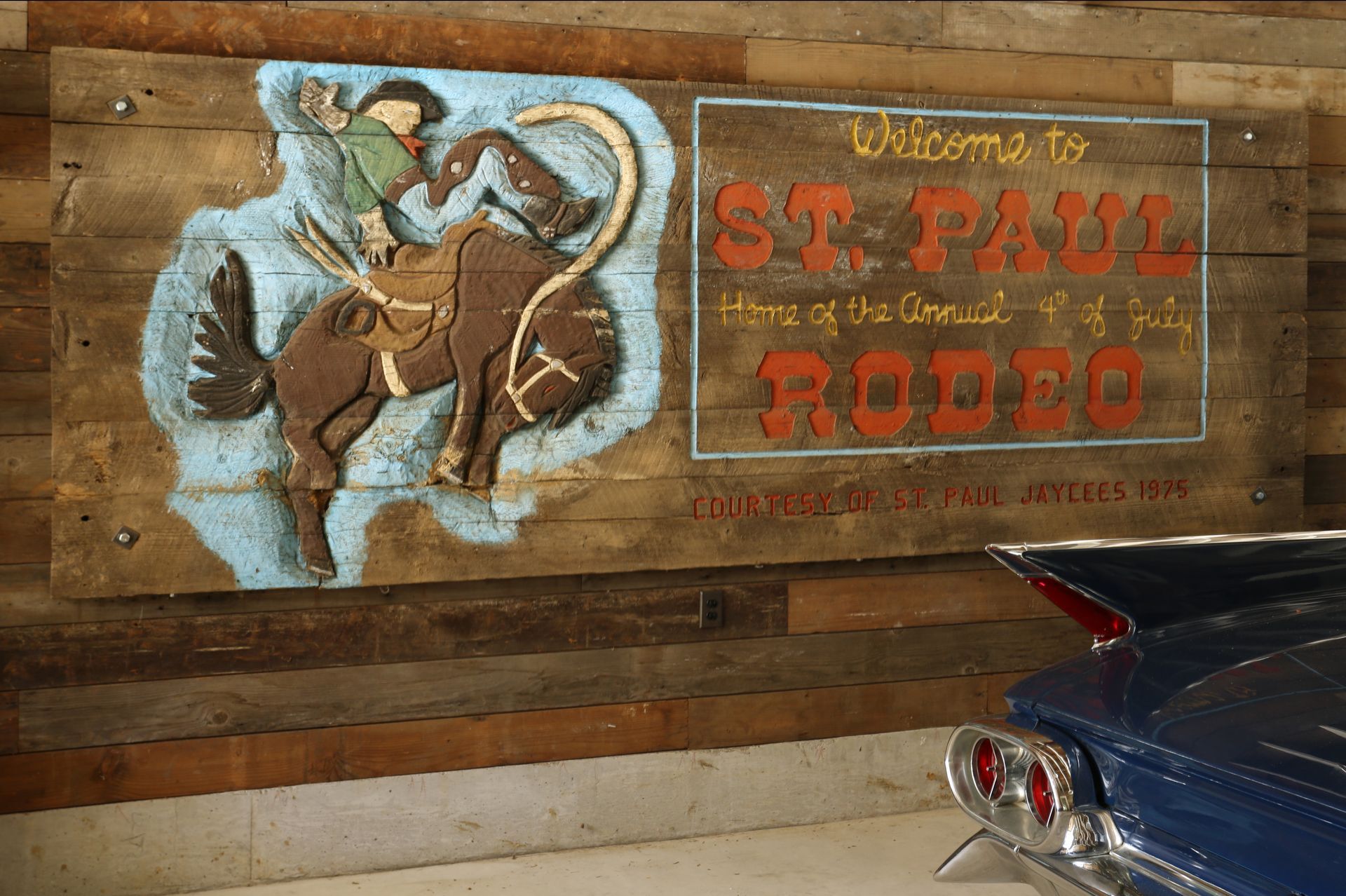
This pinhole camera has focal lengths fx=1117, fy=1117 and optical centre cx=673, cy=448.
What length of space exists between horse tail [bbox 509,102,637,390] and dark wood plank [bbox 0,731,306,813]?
3.46 feet

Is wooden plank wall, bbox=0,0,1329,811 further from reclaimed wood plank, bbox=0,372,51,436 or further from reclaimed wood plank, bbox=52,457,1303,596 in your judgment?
reclaimed wood plank, bbox=52,457,1303,596

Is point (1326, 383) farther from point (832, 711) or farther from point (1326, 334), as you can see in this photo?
point (832, 711)

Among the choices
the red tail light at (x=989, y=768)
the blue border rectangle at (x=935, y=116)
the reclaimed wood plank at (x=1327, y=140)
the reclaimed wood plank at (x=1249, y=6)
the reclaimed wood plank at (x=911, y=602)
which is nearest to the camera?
the red tail light at (x=989, y=768)

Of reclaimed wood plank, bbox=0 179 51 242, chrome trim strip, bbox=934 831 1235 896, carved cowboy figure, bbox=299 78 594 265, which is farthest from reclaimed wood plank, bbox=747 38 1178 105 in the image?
chrome trim strip, bbox=934 831 1235 896

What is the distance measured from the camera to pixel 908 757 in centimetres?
309

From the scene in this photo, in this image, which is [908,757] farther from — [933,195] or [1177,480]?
[933,195]

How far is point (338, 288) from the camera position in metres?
2.56

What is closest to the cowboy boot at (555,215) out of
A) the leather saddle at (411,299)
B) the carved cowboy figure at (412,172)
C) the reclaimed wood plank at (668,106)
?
the carved cowboy figure at (412,172)

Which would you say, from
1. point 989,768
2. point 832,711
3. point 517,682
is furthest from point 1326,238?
point 517,682

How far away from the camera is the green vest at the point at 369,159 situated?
2543 millimetres

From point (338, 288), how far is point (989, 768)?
1754 millimetres

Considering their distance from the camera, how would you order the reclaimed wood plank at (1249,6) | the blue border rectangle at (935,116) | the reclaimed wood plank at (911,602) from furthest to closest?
the reclaimed wood plank at (1249,6) < the reclaimed wood plank at (911,602) < the blue border rectangle at (935,116)

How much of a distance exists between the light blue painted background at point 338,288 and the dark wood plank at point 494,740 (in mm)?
414

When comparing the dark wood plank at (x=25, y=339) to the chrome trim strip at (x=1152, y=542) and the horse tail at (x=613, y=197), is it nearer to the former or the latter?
the horse tail at (x=613, y=197)
